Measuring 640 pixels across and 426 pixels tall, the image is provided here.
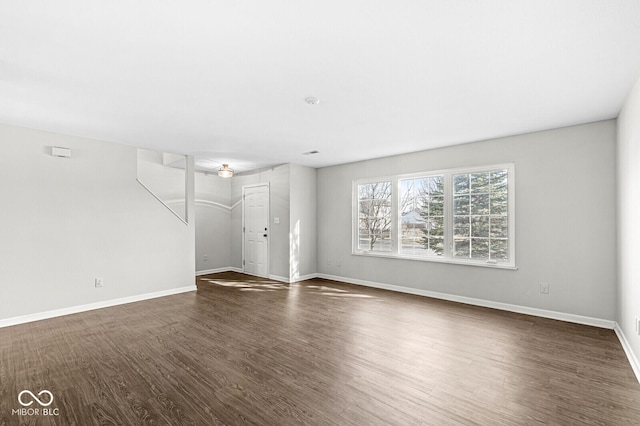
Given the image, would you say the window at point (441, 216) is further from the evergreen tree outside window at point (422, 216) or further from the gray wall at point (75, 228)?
the gray wall at point (75, 228)

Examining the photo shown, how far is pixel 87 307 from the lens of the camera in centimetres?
444

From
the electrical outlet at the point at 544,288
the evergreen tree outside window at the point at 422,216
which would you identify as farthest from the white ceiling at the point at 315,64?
the electrical outlet at the point at 544,288

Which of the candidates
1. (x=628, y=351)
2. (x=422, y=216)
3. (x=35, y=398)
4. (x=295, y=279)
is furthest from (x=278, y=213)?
(x=628, y=351)

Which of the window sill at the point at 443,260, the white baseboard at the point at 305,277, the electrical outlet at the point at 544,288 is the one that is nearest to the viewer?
the electrical outlet at the point at 544,288

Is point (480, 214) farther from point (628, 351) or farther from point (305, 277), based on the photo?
A: point (305, 277)

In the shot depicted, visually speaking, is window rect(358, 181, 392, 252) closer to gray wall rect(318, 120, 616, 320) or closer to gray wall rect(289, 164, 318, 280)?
gray wall rect(318, 120, 616, 320)

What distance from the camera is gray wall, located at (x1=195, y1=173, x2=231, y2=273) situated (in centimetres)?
742

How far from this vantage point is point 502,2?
1693 mm

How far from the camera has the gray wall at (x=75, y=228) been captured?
3885 millimetres

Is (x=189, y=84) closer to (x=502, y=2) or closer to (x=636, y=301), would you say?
(x=502, y=2)

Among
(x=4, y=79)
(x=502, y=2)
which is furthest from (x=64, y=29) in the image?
(x=502, y=2)

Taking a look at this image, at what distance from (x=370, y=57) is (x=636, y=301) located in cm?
307

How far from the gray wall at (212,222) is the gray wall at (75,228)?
1.98 metres

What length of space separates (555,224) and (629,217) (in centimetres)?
113
